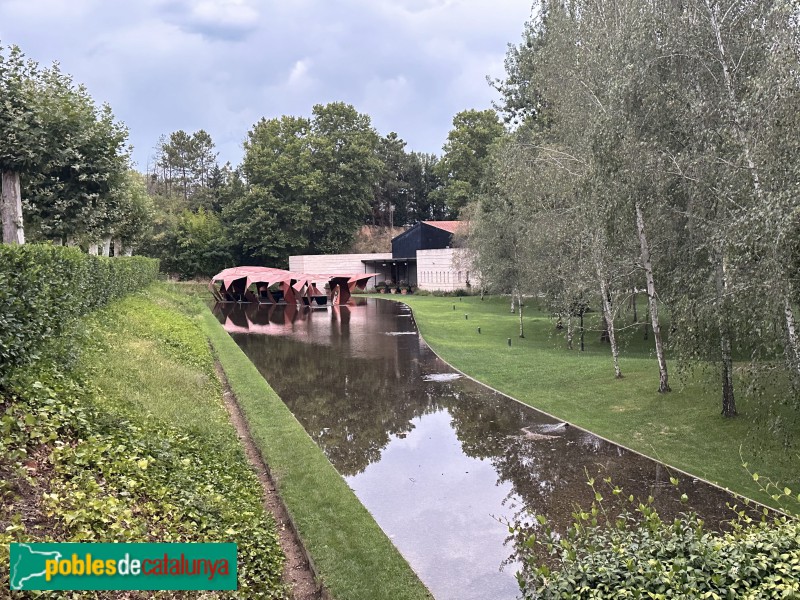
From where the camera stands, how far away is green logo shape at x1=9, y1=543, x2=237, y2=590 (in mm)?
3398

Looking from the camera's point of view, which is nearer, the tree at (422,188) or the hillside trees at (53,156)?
the hillside trees at (53,156)

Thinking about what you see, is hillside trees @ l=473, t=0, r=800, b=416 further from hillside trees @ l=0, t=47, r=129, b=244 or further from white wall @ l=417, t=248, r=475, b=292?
white wall @ l=417, t=248, r=475, b=292

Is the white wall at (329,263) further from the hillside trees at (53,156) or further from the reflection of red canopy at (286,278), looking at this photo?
the hillside trees at (53,156)

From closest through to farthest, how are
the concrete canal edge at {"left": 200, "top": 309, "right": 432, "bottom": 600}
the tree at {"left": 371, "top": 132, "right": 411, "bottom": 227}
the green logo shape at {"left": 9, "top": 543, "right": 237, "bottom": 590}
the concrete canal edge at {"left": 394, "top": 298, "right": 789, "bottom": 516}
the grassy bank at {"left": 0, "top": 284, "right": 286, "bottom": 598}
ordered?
the green logo shape at {"left": 9, "top": 543, "right": 237, "bottom": 590}, the grassy bank at {"left": 0, "top": 284, "right": 286, "bottom": 598}, the concrete canal edge at {"left": 200, "top": 309, "right": 432, "bottom": 600}, the concrete canal edge at {"left": 394, "top": 298, "right": 789, "bottom": 516}, the tree at {"left": 371, "top": 132, "right": 411, "bottom": 227}

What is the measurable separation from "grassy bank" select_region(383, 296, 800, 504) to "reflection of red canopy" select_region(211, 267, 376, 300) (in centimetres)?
1778

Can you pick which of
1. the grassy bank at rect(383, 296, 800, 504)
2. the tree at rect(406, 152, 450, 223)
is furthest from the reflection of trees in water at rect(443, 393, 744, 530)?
the tree at rect(406, 152, 450, 223)

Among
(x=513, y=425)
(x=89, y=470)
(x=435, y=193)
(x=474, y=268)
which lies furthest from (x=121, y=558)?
(x=435, y=193)

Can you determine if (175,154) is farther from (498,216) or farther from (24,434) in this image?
(24,434)

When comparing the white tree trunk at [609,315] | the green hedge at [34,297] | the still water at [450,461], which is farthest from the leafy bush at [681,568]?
the white tree trunk at [609,315]

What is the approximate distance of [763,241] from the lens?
264 inches

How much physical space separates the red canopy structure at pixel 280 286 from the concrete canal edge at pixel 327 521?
28939mm

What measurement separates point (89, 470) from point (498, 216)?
21740 mm

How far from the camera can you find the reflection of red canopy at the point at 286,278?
4109 cm

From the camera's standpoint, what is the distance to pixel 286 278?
42000 millimetres
